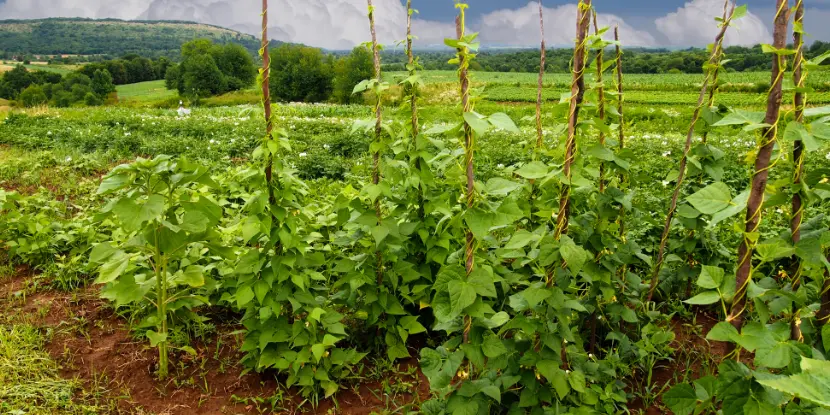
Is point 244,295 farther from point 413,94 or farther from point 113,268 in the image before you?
point 413,94

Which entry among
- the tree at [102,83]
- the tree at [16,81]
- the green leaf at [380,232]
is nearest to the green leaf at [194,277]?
the green leaf at [380,232]

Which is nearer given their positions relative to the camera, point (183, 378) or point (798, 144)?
point (798, 144)

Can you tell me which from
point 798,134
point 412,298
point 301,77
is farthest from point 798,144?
point 301,77

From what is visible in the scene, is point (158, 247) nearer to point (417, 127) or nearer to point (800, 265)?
point (417, 127)

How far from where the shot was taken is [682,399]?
6.11ft

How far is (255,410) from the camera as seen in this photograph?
270 cm

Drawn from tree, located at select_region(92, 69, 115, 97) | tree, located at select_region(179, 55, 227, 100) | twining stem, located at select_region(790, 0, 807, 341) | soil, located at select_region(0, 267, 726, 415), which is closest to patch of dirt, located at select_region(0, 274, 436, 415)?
soil, located at select_region(0, 267, 726, 415)

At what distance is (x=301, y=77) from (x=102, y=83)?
30368mm

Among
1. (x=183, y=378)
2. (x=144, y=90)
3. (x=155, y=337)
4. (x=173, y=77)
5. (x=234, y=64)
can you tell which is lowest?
(x=183, y=378)

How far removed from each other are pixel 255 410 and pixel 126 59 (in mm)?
95408

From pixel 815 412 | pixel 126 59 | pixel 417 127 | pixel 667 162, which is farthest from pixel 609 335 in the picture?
pixel 126 59

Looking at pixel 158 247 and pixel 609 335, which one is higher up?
pixel 158 247

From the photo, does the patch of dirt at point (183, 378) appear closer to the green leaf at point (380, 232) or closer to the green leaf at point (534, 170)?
the green leaf at point (380, 232)

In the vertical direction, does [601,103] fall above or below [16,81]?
below
